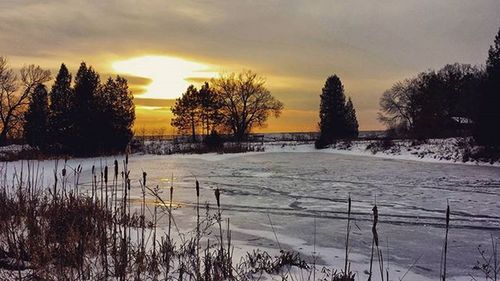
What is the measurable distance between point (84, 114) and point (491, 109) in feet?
98.7

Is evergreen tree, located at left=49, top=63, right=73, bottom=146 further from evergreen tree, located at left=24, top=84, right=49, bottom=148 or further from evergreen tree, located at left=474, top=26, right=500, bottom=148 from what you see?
evergreen tree, located at left=474, top=26, right=500, bottom=148

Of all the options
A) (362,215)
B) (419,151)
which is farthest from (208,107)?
(362,215)

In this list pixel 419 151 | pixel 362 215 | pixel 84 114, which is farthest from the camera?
pixel 84 114

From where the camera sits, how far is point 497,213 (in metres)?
9.41

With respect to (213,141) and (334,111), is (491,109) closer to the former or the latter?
(213,141)

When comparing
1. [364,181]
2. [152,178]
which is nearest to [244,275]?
[364,181]

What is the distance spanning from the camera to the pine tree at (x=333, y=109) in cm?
5996

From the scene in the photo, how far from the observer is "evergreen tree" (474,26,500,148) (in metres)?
27.1

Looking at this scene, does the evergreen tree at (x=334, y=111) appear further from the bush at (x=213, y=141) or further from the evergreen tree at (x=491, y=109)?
the evergreen tree at (x=491, y=109)

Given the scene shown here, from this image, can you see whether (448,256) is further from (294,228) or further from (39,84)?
(39,84)

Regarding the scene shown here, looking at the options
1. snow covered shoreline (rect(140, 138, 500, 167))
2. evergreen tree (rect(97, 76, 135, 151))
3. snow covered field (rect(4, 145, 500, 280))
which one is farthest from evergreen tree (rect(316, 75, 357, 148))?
snow covered field (rect(4, 145, 500, 280))

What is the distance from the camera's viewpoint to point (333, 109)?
6050cm

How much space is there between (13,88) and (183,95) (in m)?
24.8

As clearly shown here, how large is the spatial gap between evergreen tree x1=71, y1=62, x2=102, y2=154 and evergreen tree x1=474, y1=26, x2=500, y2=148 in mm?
28949
